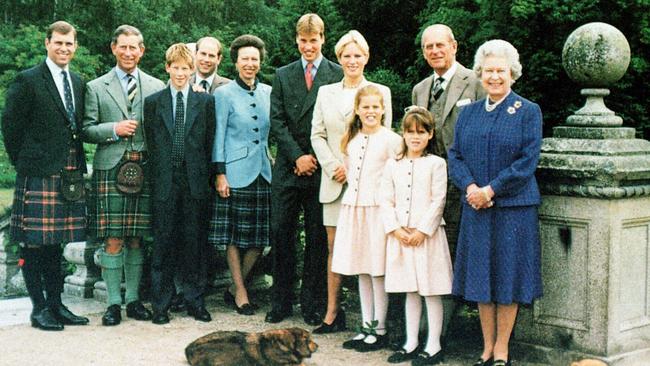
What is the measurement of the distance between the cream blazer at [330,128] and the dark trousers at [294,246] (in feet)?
0.95

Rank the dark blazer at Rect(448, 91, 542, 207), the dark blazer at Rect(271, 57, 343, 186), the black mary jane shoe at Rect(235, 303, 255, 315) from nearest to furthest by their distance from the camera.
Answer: the dark blazer at Rect(448, 91, 542, 207) < the dark blazer at Rect(271, 57, 343, 186) < the black mary jane shoe at Rect(235, 303, 255, 315)

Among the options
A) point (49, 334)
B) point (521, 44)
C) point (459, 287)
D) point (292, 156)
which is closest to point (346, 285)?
point (292, 156)

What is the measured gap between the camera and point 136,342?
526cm

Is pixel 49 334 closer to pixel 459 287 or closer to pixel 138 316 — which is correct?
pixel 138 316

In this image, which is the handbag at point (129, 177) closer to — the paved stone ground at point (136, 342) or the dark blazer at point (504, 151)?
the paved stone ground at point (136, 342)

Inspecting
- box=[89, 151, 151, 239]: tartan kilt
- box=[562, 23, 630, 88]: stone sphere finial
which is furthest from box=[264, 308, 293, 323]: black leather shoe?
box=[562, 23, 630, 88]: stone sphere finial

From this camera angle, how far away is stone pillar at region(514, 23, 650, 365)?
4.52 m

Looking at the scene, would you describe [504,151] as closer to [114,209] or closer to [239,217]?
[239,217]

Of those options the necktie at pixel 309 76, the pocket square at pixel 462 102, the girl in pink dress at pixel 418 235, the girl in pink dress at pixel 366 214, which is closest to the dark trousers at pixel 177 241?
the necktie at pixel 309 76

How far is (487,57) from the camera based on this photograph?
4.60m

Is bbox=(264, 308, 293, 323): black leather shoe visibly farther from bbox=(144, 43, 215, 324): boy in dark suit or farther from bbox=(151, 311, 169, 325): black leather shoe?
bbox=(151, 311, 169, 325): black leather shoe

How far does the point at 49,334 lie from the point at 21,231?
72 centimetres

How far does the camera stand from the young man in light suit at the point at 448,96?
5.10m

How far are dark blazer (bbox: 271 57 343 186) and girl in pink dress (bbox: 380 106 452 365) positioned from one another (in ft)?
3.31
